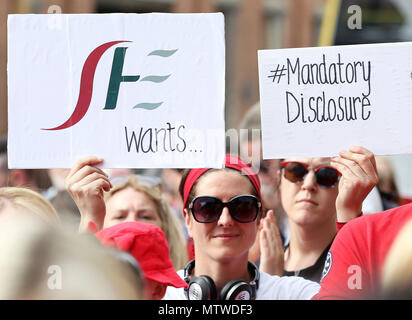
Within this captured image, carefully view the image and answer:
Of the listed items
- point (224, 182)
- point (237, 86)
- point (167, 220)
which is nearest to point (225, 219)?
point (224, 182)

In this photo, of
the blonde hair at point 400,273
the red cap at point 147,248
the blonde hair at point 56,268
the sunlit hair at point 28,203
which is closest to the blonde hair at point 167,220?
the sunlit hair at point 28,203

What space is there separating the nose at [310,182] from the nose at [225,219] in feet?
1.74

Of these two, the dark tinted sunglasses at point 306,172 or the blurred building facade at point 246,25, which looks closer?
the dark tinted sunglasses at point 306,172

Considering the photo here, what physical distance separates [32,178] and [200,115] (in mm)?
1870

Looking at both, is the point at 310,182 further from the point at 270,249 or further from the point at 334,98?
the point at 334,98

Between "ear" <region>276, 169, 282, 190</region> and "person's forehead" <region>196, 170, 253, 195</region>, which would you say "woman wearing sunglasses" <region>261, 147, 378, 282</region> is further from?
"person's forehead" <region>196, 170, 253, 195</region>

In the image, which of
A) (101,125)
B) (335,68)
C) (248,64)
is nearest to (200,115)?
(101,125)

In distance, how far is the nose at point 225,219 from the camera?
234cm

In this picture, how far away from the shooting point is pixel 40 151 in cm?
242

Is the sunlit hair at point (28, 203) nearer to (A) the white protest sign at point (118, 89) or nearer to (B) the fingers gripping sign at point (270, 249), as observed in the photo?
(A) the white protest sign at point (118, 89)

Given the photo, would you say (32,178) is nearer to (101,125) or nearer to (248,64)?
(101,125)

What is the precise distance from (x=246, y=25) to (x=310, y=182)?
13.9 m

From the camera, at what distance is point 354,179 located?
2.34m
